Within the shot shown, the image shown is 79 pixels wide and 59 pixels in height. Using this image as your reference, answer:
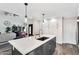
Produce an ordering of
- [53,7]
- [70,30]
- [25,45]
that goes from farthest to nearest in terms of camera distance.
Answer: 1. [70,30]
2. [53,7]
3. [25,45]

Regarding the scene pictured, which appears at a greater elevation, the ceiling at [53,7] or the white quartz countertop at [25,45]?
the ceiling at [53,7]

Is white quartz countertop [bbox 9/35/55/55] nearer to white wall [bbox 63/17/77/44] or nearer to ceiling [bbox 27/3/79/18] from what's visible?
ceiling [bbox 27/3/79/18]

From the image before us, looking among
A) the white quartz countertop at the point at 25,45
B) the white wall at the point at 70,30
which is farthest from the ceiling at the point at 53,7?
the white quartz countertop at the point at 25,45

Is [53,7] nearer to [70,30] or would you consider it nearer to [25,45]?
[70,30]

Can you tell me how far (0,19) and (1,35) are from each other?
69 centimetres

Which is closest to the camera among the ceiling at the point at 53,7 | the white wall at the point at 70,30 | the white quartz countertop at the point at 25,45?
the white quartz countertop at the point at 25,45

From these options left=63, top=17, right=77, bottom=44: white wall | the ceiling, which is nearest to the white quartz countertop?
the ceiling

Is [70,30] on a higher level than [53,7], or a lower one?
lower

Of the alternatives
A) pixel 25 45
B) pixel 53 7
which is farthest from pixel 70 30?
pixel 25 45

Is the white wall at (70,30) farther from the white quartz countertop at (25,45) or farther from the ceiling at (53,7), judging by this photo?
the white quartz countertop at (25,45)

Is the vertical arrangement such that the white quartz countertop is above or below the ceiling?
below

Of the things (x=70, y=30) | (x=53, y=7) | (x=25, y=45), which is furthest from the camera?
(x=70, y=30)

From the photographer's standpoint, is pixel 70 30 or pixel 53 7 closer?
pixel 53 7
